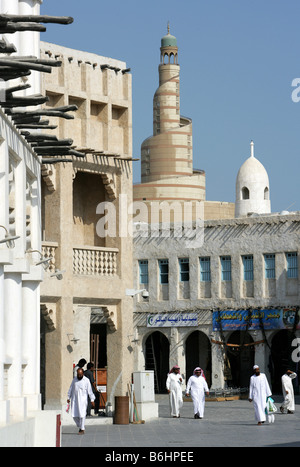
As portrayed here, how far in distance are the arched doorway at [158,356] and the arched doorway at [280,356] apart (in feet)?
17.3

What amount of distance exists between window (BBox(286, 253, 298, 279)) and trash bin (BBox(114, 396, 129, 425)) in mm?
20111

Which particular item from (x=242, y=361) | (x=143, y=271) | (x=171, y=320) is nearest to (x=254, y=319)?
(x=242, y=361)

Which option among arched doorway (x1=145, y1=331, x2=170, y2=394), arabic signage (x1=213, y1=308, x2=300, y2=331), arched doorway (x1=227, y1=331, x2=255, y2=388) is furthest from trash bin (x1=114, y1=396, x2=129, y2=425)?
arched doorway (x1=145, y1=331, x2=170, y2=394)

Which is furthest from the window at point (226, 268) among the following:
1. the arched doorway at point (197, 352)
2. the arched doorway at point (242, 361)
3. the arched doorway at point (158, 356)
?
the arched doorway at point (158, 356)

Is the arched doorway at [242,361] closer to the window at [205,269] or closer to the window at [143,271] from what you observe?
the window at [205,269]

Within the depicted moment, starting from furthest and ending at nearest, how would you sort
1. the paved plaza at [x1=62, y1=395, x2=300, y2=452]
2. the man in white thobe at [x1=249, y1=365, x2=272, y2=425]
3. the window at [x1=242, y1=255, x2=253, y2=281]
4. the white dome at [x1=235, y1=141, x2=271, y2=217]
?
1. the white dome at [x1=235, y1=141, x2=271, y2=217]
2. the window at [x1=242, y1=255, x2=253, y2=281]
3. the man in white thobe at [x1=249, y1=365, x2=272, y2=425]
4. the paved plaza at [x1=62, y1=395, x2=300, y2=452]

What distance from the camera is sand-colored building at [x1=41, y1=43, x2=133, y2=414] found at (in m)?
27.4

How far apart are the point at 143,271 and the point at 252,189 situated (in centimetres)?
714

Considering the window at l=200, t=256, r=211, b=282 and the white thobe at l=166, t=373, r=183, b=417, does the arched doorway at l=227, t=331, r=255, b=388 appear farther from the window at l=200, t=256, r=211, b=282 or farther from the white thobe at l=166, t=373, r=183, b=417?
the white thobe at l=166, t=373, r=183, b=417

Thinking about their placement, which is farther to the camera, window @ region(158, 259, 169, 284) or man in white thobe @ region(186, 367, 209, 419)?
window @ region(158, 259, 169, 284)

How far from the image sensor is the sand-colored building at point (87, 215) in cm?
2738

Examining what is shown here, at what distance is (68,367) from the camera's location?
2734 cm

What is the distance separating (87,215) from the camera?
96.3 ft
